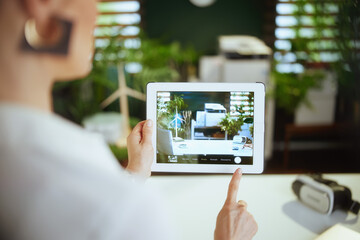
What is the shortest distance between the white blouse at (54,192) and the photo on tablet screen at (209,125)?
47 centimetres

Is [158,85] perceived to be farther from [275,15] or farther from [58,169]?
[275,15]

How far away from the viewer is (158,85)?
2.74ft

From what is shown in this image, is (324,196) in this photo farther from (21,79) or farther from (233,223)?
(21,79)

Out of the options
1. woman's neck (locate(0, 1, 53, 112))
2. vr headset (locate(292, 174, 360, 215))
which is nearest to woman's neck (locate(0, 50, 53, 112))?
woman's neck (locate(0, 1, 53, 112))

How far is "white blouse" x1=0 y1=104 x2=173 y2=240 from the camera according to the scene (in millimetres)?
349

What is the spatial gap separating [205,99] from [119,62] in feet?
7.49

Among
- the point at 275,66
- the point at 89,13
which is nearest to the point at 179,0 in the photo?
the point at 275,66

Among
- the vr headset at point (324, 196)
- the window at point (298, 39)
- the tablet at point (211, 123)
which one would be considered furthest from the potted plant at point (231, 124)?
the window at point (298, 39)

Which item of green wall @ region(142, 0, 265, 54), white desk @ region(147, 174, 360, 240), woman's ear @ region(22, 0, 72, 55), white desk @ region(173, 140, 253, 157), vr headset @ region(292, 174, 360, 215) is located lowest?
white desk @ region(147, 174, 360, 240)

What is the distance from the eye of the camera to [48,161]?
0.35 m

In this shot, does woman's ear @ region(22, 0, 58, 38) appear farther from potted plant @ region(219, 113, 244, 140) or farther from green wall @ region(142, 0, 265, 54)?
green wall @ region(142, 0, 265, 54)

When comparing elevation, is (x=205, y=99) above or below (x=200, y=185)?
above

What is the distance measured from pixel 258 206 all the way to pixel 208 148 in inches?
12.5

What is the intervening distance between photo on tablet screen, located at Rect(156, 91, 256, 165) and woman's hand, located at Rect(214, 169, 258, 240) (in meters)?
0.16
